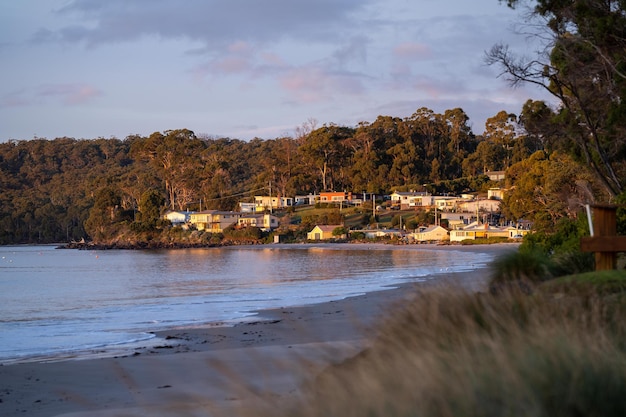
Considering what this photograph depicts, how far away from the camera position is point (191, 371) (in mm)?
9672

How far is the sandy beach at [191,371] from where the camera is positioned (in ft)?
20.8

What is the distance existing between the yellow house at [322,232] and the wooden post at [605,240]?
256 ft

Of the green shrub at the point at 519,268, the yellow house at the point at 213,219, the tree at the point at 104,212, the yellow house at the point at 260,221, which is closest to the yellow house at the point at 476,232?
the yellow house at the point at 260,221

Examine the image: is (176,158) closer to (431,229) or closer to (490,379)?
(431,229)

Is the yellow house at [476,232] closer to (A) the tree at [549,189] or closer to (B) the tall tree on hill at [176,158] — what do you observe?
(A) the tree at [549,189]

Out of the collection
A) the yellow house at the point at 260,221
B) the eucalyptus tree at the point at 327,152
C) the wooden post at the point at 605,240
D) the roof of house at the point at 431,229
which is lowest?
the roof of house at the point at 431,229

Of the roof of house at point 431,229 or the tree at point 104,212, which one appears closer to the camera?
the roof of house at point 431,229

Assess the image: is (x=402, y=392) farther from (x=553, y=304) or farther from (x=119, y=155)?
(x=119, y=155)

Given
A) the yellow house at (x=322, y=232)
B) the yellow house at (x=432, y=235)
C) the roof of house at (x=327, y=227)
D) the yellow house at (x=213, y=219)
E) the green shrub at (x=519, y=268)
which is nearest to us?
the green shrub at (x=519, y=268)

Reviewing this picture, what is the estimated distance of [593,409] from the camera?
3.51 metres

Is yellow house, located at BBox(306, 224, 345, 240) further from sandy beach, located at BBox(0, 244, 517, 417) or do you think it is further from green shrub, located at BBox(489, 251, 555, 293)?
green shrub, located at BBox(489, 251, 555, 293)

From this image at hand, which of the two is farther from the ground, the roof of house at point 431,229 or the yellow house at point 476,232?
the roof of house at point 431,229

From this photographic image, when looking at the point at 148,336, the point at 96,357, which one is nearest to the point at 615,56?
the point at 148,336

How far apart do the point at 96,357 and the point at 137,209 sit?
104931 mm
